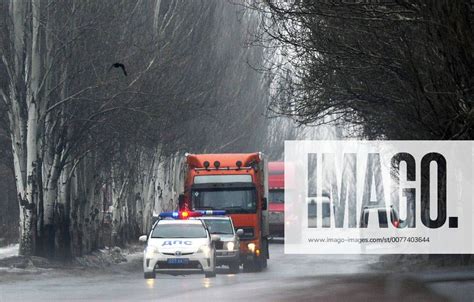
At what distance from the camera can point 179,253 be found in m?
33.8

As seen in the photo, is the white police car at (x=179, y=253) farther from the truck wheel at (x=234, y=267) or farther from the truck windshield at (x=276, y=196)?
the truck windshield at (x=276, y=196)

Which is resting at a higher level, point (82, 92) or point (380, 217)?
point (82, 92)

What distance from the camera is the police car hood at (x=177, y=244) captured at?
3391cm

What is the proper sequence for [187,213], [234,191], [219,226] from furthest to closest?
1. [234,191]
2. [219,226]
3. [187,213]

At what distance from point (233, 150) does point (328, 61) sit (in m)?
50.4

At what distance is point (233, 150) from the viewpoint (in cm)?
8325

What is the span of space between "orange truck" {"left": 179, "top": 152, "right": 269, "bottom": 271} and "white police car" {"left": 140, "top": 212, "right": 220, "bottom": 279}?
5.73m

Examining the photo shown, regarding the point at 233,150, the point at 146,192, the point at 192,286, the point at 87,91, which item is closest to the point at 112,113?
the point at 87,91

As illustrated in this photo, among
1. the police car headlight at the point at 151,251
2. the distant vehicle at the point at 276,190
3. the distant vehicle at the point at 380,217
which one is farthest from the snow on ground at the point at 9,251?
the distant vehicle at the point at 380,217

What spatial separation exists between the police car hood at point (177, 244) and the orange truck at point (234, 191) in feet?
19.7

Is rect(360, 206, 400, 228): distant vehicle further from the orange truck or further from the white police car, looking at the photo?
the white police car

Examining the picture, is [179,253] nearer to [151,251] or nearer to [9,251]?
[151,251]

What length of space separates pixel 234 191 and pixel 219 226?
249 cm

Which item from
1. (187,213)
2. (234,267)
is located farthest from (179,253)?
(234,267)
